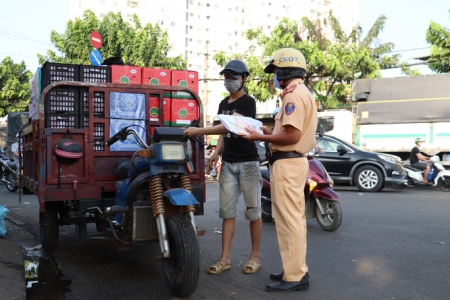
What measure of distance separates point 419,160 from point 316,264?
10170 mm

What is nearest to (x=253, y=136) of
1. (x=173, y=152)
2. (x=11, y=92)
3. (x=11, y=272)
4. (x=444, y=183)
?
(x=173, y=152)

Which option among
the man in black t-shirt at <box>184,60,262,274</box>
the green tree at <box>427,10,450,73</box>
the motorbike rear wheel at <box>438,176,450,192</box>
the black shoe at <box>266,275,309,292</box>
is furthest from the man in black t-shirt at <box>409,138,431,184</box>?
the black shoe at <box>266,275,309,292</box>

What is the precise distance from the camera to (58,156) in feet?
15.9

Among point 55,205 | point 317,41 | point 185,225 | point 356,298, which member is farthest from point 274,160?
point 317,41

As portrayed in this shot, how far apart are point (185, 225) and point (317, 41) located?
2501 cm

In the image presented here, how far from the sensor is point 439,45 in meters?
18.6

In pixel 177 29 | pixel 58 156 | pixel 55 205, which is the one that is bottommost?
pixel 55 205

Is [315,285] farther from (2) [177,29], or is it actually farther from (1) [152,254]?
(2) [177,29]

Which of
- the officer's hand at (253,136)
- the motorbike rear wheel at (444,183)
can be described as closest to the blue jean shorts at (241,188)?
the officer's hand at (253,136)

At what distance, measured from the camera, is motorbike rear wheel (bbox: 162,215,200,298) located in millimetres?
3727

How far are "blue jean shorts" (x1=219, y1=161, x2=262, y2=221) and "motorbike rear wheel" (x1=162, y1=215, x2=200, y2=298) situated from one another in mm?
795

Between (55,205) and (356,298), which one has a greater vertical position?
(55,205)

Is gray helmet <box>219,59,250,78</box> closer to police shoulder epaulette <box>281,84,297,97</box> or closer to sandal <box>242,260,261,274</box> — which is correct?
police shoulder epaulette <box>281,84,297,97</box>

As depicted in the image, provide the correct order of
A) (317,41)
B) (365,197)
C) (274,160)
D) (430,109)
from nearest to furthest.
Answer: (274,160)
(365,197)
(430,109)
(317,41)
